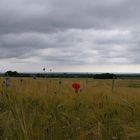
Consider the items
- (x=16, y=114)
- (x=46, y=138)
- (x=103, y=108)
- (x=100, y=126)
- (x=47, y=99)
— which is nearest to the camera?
(x=16, y=114)

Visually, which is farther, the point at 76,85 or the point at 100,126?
the point at 76,85

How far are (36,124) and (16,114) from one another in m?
0.85

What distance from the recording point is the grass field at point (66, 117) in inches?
133

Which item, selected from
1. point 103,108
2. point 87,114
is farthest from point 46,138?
point 103,108

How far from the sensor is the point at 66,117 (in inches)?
163

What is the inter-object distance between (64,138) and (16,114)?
0.61 metres

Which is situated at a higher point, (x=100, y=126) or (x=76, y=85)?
(x=76, y=85)

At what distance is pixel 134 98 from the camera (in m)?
6.33

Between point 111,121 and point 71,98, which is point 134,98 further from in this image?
point 111,121

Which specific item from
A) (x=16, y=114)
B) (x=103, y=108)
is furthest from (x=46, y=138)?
(x=103, y=108)

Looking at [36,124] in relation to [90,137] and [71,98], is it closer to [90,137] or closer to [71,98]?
[90,137]

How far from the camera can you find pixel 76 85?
5094mm

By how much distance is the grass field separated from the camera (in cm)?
338

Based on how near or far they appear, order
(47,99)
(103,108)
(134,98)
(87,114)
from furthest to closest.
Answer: (134,98) < (47,99) < (103,108) < (87,114)
